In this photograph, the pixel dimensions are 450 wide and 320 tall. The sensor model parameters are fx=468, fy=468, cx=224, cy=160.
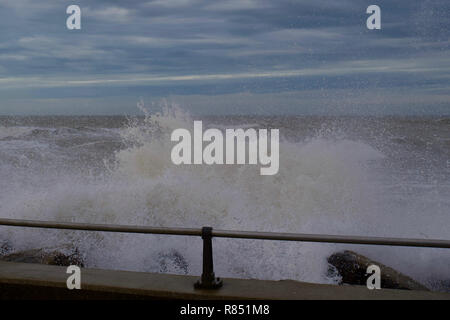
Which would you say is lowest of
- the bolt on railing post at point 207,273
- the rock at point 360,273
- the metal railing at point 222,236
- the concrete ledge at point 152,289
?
the rock at point 360,273

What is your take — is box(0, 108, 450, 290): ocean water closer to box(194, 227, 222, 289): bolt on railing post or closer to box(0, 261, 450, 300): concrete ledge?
box(0, 261, 450, 300): concrete ledge

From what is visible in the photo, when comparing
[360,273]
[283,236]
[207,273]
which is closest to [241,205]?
[360,273]

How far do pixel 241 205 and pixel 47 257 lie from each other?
3.52 metres

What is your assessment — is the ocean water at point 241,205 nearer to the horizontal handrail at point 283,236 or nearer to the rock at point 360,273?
the rock at point 360,273

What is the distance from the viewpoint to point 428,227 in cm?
791

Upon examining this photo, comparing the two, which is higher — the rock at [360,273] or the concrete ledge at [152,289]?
the concrete ledge at [152,289]

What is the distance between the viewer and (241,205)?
759 cm

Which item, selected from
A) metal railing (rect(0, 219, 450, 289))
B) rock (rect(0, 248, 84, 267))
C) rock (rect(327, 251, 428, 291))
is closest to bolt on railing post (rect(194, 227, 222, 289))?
metal railing (rect(0, 219, 450, 289))

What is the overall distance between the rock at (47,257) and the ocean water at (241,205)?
0.90ft

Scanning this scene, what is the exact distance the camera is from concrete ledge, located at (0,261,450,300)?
106 inches

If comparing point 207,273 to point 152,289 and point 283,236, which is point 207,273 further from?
point 283,236

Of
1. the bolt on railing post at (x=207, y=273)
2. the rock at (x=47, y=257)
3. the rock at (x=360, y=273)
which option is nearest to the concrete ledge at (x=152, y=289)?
the bolt on railing post at (x=207, y=273)

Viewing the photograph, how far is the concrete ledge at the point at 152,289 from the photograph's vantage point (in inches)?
106

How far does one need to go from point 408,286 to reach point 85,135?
25198 mm
